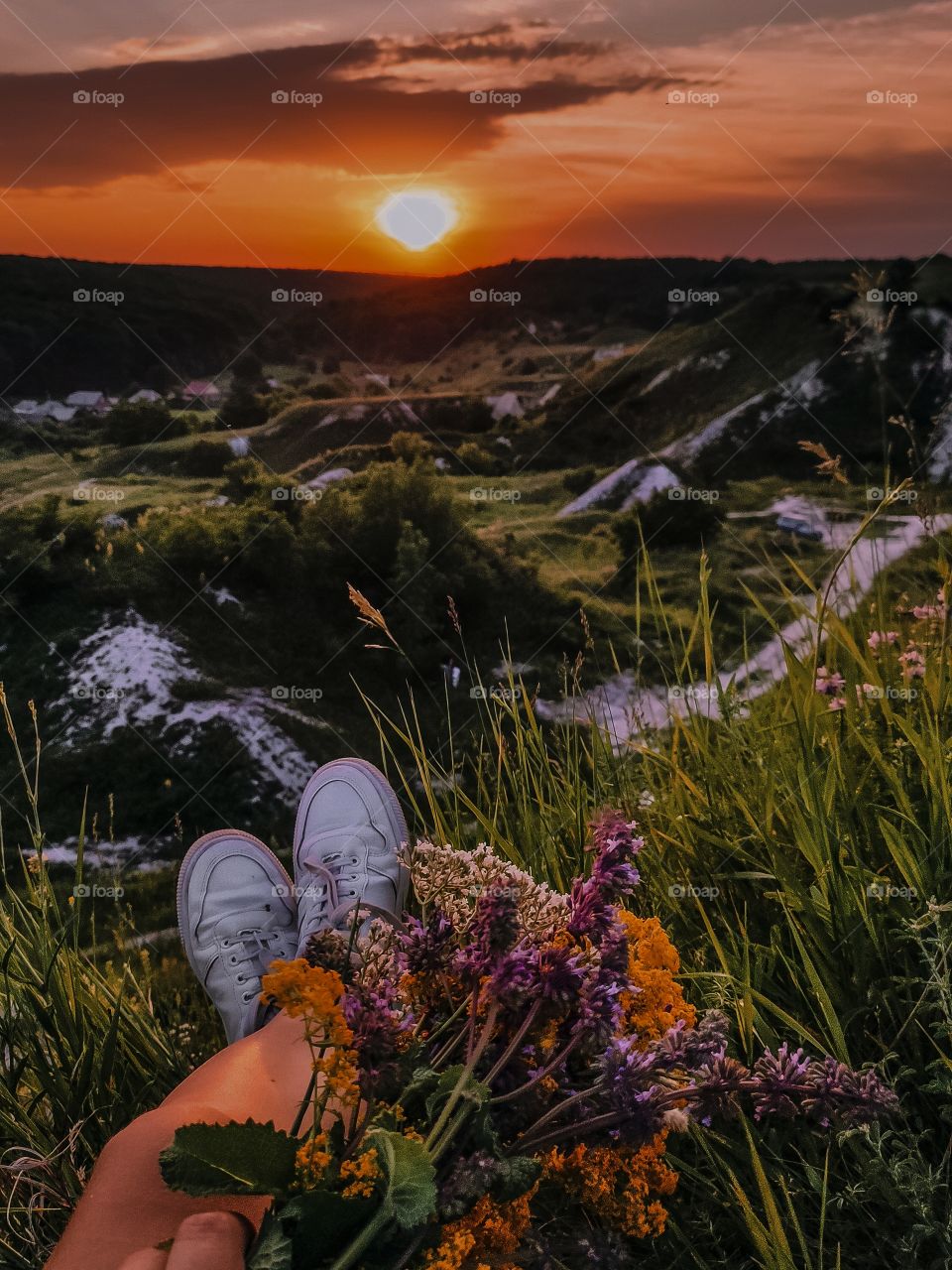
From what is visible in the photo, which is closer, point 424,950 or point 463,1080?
point 463,1080

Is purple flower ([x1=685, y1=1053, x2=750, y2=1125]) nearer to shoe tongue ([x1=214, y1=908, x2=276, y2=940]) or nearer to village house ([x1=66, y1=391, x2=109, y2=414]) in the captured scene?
shoe tongue ([x1=214, y1=908, x2=276, y2=940])

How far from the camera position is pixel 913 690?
1918 millimetres

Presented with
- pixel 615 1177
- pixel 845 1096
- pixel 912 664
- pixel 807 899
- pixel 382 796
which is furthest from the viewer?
pixel 382 796

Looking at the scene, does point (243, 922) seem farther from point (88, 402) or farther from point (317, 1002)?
point (88, 402)

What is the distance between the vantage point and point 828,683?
1925mm

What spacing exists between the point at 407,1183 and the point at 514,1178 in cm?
12

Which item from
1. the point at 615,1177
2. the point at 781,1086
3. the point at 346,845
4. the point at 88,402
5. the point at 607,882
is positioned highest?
the point at 88,402

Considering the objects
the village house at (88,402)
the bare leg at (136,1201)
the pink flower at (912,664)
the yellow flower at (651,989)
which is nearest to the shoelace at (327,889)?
the bare leg at (136,1201)

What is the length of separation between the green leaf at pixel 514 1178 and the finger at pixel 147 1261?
1.02 feet

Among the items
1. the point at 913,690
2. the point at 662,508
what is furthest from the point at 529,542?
the point at 913,690

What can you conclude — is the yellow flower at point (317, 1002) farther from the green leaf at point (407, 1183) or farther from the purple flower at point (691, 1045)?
the purple flower at point (691, 1045)

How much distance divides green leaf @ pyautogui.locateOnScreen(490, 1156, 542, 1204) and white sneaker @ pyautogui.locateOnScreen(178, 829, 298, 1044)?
906 mm

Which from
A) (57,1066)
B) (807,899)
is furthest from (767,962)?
(57,1066)

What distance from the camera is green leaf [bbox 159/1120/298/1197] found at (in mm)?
928
